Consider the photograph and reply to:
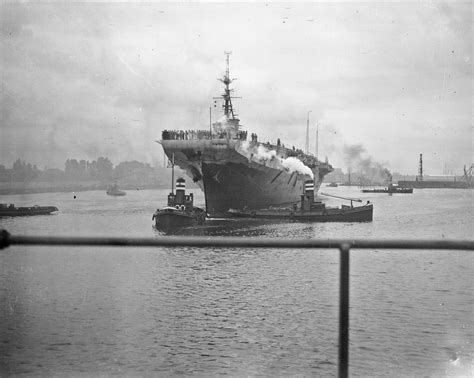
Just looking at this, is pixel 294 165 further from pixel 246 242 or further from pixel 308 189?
pixel 246 242

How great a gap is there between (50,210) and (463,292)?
4446 centimetres

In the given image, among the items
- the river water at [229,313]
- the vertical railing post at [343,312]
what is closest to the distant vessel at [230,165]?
the river water at [229,313]

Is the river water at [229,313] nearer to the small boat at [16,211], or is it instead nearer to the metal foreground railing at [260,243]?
the metal foreground railing at [260,243]

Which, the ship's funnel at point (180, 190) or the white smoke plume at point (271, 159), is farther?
the white smoke plume at point (271, 159)

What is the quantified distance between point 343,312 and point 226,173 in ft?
109

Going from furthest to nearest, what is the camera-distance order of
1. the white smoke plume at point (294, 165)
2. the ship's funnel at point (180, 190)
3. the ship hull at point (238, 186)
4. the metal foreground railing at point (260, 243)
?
the white smoke plume at point (294, 165), the ship hull at point (238, 186), the ship's funnel at point (180, 190), the metal foreground railing at point (260, 243)

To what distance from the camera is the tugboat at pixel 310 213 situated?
112 feet

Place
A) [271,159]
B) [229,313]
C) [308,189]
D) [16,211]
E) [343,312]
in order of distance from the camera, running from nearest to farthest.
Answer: [343,312] → [229,313] → [308,189] → [271,159] → [16,211]

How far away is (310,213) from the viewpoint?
116ft

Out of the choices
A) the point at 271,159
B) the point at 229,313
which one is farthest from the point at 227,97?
the point at 229,313

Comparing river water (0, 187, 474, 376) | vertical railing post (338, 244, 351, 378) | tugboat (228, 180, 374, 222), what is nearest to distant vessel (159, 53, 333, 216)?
tugboat (228, 180, 374, 222)

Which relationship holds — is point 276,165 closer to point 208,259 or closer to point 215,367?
point 208,259

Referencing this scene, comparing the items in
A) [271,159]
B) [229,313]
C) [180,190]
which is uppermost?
[271,159]

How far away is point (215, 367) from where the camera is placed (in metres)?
8.68
